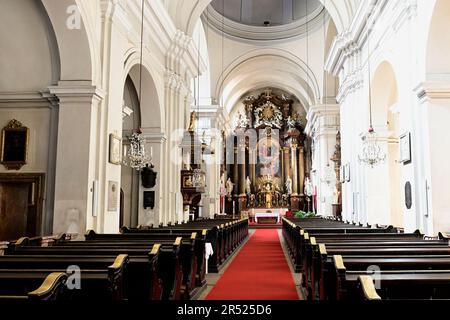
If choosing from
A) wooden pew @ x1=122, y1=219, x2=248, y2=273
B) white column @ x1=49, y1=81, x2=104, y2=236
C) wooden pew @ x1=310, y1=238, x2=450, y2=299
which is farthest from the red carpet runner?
white column @ x1=49, y1=81, x2=104, y2=236

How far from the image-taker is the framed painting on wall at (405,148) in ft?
26.0

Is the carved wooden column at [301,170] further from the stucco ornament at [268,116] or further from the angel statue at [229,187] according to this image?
the angel statue at [229,187]

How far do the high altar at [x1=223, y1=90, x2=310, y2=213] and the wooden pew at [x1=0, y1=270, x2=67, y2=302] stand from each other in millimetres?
23844

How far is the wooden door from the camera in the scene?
24.3ft

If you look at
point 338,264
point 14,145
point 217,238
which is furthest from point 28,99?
point 338,264

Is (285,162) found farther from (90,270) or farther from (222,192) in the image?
(90,270)

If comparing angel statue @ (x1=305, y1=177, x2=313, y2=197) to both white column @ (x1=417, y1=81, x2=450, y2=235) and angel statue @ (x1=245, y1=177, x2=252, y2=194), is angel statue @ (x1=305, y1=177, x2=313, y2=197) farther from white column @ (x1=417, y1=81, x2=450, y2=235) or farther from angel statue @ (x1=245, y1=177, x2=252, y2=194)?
white column @ (x1=417, y1=81, x2=450, y2=235)

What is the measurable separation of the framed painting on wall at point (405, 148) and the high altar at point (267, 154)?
18.3 meters

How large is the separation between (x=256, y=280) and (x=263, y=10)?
52.2 feet

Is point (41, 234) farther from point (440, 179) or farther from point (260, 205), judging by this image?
point (260, 205)

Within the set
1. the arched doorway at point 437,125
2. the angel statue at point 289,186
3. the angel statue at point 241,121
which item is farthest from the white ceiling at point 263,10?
the arched doorway at point 437,125

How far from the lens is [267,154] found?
92.9 feet

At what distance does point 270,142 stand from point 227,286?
2271cm

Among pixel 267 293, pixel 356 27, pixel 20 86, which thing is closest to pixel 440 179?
pixel 267 293
